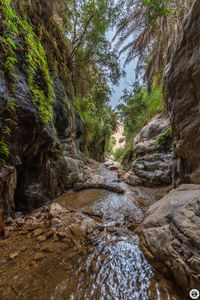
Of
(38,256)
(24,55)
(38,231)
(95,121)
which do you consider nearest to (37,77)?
(24,55)

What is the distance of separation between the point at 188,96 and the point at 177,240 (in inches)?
106

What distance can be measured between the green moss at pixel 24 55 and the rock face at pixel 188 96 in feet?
9.94

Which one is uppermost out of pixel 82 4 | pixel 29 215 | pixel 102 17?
pixel 82 4

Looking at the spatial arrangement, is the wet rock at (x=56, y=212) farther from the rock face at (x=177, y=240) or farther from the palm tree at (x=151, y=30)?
the palm tree at (x=151, y=30)

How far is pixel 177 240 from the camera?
1.91 m

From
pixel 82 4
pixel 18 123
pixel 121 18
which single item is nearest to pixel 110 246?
pixel 18 123

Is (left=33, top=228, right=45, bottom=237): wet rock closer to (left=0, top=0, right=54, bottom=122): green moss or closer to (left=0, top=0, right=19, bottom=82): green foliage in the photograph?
(left=0, top=0, right=54, bottom=122): green moss

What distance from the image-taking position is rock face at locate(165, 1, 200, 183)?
306cm

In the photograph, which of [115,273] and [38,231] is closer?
[115,273]

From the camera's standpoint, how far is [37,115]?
3729 millimetres

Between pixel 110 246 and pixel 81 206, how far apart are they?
70.3 inches

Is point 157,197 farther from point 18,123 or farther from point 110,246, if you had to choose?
point 18,123

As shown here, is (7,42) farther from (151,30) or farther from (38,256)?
(151,30)

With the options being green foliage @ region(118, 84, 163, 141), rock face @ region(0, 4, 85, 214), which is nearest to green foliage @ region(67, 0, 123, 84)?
rock face @ region(0, 4, 85, 214)
